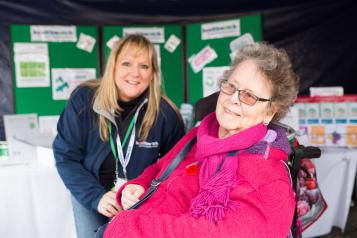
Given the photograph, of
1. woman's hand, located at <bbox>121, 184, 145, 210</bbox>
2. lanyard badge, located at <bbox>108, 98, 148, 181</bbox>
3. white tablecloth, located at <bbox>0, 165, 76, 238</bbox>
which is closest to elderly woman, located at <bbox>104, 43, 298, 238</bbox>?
woman's hand, located at <bbox>121, 184, 145, 210</bbox>

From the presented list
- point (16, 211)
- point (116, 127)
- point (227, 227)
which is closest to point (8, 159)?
point (16, 211)

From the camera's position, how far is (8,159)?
95.0 inches

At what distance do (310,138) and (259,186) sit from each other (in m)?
2.18

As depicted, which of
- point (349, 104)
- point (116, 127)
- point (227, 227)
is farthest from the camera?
point (349, 104)

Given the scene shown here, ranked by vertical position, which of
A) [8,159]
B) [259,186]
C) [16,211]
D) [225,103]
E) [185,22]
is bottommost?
[16,211]

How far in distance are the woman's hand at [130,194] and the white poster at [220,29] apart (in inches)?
110

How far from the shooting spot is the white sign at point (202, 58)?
398 centimetres

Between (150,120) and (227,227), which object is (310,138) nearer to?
(150,120)

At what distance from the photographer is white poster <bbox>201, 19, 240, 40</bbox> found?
3840mm

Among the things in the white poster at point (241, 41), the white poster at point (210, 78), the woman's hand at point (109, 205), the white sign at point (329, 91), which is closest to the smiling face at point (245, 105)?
the woman's hand at point (109, 205)

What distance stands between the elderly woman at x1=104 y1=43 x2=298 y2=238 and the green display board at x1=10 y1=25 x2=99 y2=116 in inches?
108

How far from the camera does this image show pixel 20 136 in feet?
8.21

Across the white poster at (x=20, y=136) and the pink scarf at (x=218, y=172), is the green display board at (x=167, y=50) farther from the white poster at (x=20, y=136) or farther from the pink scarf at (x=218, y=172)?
the pink scarf at (x=218, y=172)

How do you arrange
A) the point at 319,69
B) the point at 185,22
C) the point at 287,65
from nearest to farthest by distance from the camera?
the point at 287,65 < the point at 319,69 < the point at 185,22
